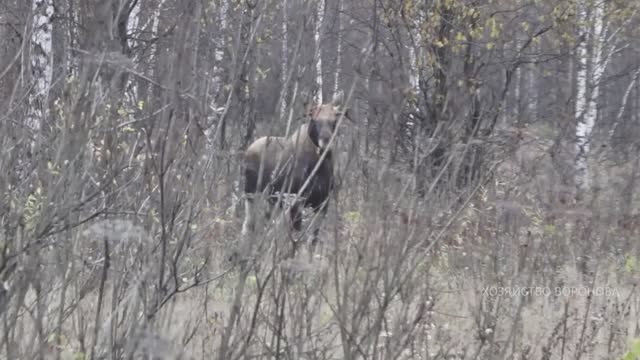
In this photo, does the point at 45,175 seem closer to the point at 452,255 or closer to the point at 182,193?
the point at 182,193

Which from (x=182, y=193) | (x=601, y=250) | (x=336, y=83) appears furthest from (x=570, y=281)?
(x=182, y=193)

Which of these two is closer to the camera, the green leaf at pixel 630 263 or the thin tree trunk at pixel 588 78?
the green leaf at pixel 630 263

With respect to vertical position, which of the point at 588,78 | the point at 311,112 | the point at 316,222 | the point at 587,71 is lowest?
the point at 316,222

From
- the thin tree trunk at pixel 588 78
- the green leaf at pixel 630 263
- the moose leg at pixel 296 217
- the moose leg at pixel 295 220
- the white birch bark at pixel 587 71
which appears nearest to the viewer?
the moose leg at pixel 295 220

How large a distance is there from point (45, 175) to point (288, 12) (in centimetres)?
115

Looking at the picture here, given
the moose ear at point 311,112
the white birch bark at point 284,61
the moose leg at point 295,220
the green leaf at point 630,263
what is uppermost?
the white birch bark at point 284,61

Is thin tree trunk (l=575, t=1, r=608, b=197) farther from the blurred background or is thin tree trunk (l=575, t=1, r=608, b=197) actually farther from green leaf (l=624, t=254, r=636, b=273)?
the blurred background

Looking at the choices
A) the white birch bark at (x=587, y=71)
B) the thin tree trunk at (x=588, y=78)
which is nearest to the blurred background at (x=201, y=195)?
the white birch bark at (x=587, y=71)

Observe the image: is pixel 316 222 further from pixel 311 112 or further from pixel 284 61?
pixel 284 61

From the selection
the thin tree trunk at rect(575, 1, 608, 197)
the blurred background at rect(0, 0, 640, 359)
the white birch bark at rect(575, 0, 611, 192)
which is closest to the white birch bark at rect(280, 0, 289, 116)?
the blurred background at rect(0, 0, 640, 359)

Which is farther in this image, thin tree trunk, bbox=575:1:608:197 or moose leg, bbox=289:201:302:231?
thin tree trunk, bbox=575:1:608:197

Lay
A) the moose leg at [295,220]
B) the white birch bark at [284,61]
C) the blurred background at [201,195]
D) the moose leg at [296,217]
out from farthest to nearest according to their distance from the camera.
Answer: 1. the moose leg at [296,217]
2. the white birch bark at [284,61]
3. the moose leg at [295,220]
4. the blurred background at [201,195]

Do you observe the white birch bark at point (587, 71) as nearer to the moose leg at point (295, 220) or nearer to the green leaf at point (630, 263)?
the green leaf at point (630, 263)

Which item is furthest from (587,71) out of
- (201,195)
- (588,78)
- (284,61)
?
(201,195)
